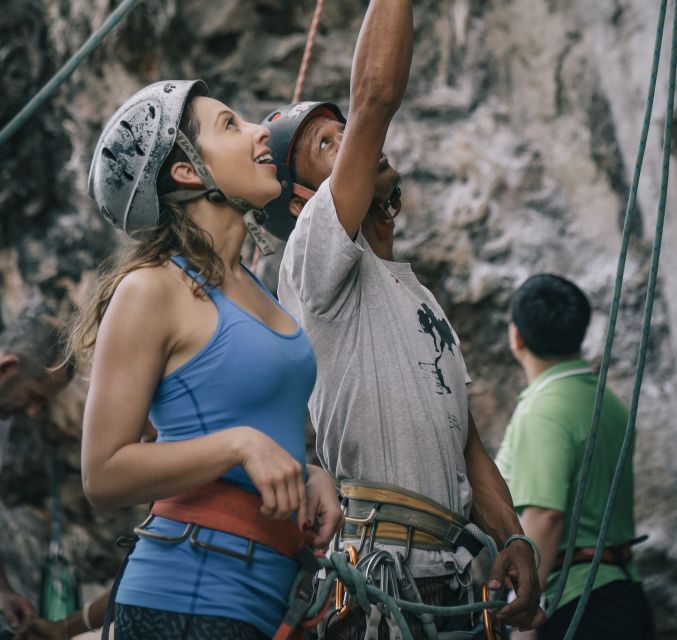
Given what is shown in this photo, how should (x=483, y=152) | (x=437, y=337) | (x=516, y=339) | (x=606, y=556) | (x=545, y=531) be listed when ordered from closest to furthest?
(x=437, y=337) < (x=545, y=531) < (x=606, y=556) < (x=516, y=339) < (x=483, y=152)

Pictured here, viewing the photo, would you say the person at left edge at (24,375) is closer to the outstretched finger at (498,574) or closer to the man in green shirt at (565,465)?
the man in green shirt at (565,465)

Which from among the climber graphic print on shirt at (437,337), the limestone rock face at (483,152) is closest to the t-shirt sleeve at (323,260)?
the climber graphic print on shirt at (437,337)

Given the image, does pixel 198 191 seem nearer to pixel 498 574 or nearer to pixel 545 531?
pixel 498 574

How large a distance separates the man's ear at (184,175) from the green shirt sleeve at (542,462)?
5.93 feet

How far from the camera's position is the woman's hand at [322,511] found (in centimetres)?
171

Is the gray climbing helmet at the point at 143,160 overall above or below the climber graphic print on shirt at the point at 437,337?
above

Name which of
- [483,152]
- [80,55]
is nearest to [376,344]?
[80,55]

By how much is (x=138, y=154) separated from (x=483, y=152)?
137 inches

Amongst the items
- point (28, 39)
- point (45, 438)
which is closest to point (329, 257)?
point (45, 438)

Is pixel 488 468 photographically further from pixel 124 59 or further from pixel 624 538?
pixel 124 59

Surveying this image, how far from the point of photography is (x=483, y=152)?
201 inches

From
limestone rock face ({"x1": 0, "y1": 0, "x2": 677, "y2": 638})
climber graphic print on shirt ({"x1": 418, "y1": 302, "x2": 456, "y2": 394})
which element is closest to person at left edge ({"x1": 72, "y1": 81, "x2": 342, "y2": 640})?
climber graphic print on shirt ({"x1": 418, "y1": 302, "x2": 456, "y2": 394})

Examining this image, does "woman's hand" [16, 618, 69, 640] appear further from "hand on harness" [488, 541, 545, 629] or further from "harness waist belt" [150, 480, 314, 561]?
"harness waist belt" [150, 480, 314, 561]

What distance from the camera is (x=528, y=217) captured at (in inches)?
196
